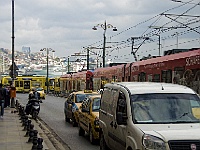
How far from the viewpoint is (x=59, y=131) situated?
65.4ft

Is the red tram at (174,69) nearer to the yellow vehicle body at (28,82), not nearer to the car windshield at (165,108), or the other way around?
the car windshield at (165,108)

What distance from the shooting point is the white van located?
26.0 feet

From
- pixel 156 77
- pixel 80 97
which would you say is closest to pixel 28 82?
pixel 80 97

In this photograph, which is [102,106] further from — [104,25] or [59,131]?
[104,25]

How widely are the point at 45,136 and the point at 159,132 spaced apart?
1018cm

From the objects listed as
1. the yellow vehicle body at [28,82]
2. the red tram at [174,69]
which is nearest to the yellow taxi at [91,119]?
the red tram at [174,69]

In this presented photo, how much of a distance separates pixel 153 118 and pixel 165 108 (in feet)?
1.36

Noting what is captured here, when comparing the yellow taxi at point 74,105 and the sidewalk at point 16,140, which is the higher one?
the yellow taxi at point 74,105

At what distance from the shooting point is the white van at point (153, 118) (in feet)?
26.0

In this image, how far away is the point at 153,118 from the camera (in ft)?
29.2

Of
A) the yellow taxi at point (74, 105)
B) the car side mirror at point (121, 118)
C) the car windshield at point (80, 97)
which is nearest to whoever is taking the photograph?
the car side mirror at point (121, 118)

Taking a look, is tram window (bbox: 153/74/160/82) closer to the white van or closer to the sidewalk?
the sidewalk

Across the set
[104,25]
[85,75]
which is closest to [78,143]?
[85,75]

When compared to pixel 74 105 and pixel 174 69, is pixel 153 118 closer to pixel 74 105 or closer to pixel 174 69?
pixel 174 69
